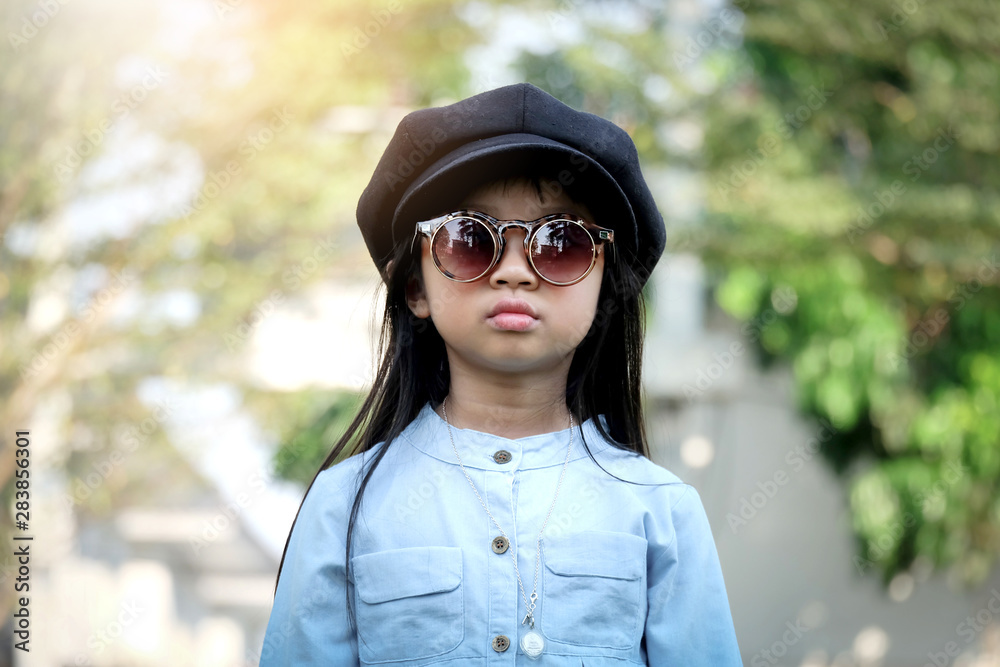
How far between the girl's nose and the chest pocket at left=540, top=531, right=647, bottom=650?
461mm

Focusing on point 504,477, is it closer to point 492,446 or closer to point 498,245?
point 492,446

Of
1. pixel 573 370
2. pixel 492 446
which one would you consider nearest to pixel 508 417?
pixel 492 446

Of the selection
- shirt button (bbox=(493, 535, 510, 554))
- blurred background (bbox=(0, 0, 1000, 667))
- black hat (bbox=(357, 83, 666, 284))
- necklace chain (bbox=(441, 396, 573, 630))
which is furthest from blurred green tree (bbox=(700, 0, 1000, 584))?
shirt button (bbox=(493, 535, 510, 554))

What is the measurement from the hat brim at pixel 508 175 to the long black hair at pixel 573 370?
0.29ft

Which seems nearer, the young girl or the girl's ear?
the young girl

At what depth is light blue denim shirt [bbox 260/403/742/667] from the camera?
1.39 m

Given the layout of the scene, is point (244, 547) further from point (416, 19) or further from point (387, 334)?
→ point (387, 334)

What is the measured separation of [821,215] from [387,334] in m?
3.61

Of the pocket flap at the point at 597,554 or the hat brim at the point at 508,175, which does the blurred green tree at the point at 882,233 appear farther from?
the pocket flap at the point at 597,554

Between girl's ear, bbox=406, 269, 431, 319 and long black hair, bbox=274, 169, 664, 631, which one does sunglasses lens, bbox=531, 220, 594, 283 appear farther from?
girl's ear, bbox=406, 269, 431, 319

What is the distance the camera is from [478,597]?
55.0 inches

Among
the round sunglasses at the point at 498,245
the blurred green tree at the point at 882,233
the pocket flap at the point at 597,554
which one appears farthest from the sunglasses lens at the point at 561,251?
the blurred green tree at the point at 882,233

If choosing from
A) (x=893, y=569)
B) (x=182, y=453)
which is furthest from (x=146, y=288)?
(x=893, y=569)

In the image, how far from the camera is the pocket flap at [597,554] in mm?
1431
